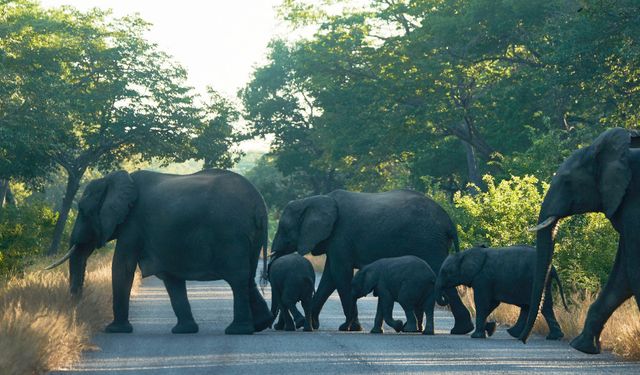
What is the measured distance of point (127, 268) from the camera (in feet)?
57.3

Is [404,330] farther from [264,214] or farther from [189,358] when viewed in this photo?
[189,358]

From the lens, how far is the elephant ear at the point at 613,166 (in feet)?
38.4

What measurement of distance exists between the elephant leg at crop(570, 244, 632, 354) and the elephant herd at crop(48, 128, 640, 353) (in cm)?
298

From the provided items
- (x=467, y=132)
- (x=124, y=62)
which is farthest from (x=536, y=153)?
(x=124, y=62)

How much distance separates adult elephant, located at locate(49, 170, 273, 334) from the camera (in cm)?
1727

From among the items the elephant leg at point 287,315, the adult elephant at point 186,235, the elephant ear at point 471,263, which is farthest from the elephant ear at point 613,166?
the elephant leg at point 287,315

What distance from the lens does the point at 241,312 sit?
16.9 metres

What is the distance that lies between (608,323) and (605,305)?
277 cm

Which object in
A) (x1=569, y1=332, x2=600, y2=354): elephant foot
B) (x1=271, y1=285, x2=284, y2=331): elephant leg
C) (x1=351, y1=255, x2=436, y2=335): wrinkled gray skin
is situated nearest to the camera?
(x1=569, y1=332, x2=600, y2=354): elephant foot

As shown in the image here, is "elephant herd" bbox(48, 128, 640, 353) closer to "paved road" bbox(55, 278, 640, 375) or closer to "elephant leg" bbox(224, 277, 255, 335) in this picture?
"elephant leg" bbox(224, 277, 255, 335)

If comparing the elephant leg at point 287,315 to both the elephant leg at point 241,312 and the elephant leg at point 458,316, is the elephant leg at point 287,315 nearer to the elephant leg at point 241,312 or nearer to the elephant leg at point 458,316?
the elephant leg at point 241,312

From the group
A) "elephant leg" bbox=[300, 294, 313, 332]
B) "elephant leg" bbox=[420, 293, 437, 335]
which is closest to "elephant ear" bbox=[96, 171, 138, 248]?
"elephant leg" bbox=[300, 294, 313, 332]

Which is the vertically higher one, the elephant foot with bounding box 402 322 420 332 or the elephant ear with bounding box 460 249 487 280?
the elephant ear with bounding box 460 249 487 280

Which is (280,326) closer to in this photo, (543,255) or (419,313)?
(419,313)
